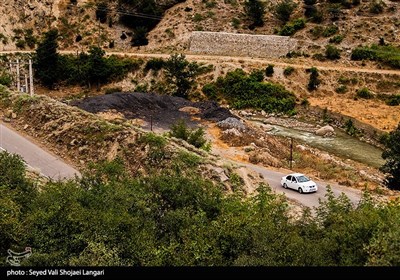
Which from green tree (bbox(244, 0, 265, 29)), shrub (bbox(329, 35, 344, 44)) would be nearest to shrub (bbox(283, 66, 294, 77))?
shrub (bbox(329, 35, 344, 44))

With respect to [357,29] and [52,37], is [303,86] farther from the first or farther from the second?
[52,37]

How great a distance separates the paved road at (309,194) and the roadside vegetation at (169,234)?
43.1 ft

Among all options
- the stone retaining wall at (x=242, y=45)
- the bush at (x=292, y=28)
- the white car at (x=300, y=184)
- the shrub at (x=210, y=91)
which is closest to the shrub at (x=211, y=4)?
the stone retaining wall at (x=242, y=45)

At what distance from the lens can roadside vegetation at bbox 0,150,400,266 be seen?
12805mm

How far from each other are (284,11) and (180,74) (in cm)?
2402

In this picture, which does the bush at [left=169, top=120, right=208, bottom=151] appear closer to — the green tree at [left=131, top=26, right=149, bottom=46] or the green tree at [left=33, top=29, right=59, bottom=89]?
the green tree at [left=33, top=29, right=59, bottom=89]

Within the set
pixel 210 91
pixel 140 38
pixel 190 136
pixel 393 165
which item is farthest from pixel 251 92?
pixel 393 165

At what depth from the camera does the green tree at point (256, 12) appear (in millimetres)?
80188

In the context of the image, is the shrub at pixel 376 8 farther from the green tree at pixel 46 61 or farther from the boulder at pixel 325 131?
the green tree at pixel 46 61

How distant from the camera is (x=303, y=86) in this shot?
67375mm

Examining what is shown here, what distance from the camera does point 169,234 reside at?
15.4m

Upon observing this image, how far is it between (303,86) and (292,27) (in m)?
14.0

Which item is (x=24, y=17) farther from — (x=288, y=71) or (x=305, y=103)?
(x=305, y=103)
